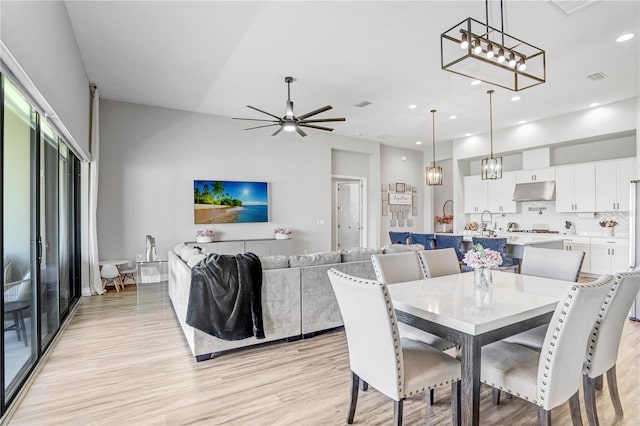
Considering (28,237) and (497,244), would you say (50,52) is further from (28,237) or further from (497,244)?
(497,244)

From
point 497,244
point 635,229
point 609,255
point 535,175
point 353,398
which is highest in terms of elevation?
point 535,175

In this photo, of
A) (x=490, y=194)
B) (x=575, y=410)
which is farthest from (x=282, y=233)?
(x=575, y=410)

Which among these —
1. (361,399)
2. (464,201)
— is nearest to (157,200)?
(361,399)

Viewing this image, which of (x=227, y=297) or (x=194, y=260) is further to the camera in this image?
(x=194, y=260)

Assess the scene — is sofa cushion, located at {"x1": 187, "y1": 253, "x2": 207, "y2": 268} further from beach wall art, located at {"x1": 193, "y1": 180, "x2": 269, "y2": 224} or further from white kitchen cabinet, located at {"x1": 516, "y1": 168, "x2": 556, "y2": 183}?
white kitchen cabinet, located at {"x1": 516, "y1": 168, "x2": 556, "y2": 183}

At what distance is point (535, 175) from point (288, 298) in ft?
21.3

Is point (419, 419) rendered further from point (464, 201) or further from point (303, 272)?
point (464, 201)

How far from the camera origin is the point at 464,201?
8.76 m

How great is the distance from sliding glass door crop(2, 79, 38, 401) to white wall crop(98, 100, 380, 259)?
3.16 m

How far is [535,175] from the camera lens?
732 cm

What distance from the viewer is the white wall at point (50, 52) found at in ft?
6.16

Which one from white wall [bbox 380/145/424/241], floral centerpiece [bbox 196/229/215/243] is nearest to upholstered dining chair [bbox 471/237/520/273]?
white wall [bbox 380/145/424/241]

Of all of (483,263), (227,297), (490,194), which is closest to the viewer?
(483,263)

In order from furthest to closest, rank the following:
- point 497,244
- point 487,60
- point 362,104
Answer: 1. point 362,104
2. point 497,244
3. point 487,60
